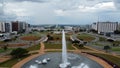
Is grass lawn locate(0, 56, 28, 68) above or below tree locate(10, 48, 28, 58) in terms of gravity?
below

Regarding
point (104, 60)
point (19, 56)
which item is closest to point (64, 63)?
point (104, 60)

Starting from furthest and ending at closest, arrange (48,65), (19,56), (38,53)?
(38,53) < (19,56) < (48,65)

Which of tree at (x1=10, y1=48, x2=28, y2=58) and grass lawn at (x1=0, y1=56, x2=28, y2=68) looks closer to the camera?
grass lawn at (x1=0, y1=56, x2=28, y2=68)

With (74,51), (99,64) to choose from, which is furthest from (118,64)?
(74,51)

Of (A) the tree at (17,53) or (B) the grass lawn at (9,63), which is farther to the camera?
(A) the tree at (17,53)

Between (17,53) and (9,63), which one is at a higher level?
(17,53)

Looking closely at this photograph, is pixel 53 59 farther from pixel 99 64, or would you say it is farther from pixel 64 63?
pixel 99 64

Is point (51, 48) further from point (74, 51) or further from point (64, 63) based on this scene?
point (64, 63)

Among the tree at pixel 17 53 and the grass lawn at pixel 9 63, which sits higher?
the tree at pixel 17 53

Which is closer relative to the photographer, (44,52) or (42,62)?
(42,62)

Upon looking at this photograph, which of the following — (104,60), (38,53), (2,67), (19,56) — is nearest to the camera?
(2,67)

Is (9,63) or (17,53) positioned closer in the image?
(9,63)
